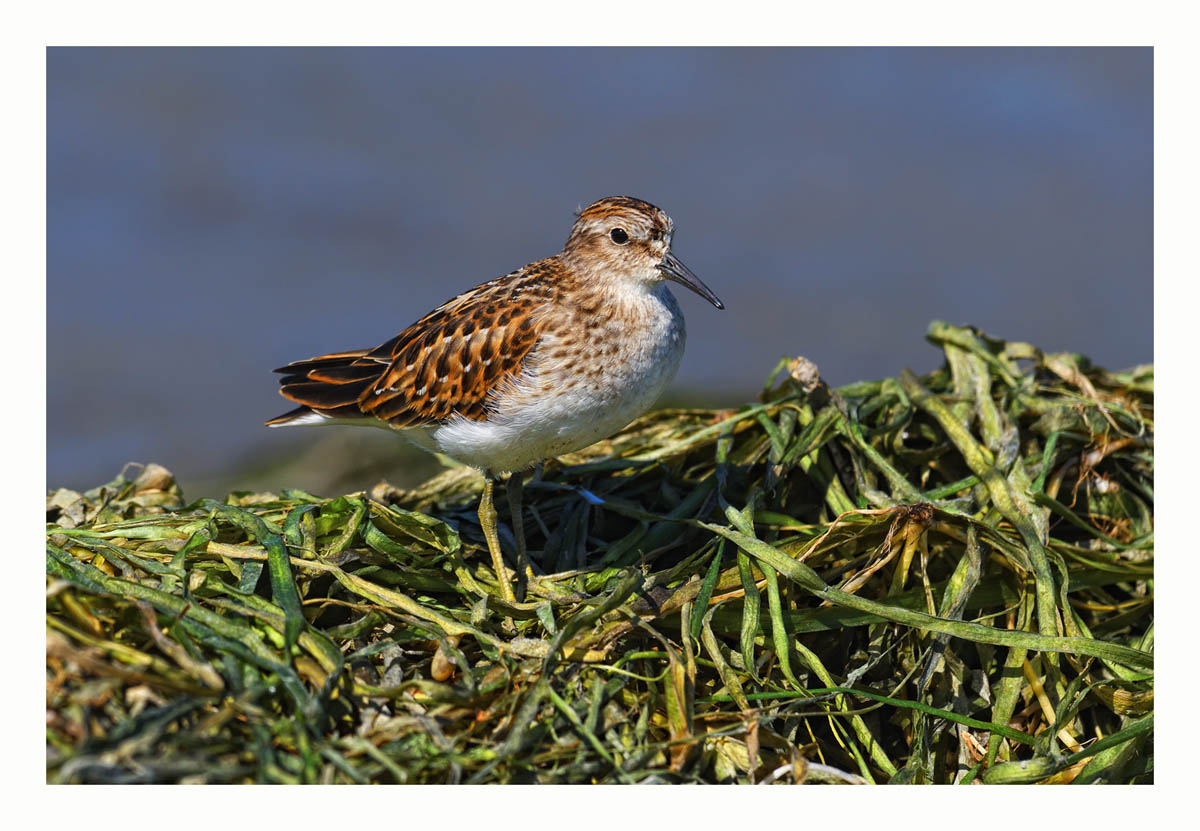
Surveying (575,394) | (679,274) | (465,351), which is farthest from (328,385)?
(679,274)

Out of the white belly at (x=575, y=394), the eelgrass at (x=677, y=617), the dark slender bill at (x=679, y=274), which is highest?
the dark slender bill at (x=679, y=274)

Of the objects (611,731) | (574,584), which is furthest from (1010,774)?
(574,584)

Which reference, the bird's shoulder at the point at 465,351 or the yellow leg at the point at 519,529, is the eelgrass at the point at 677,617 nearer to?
the yellow leg at the point at 519,529

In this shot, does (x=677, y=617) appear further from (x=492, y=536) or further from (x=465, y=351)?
(x=465, y=351)

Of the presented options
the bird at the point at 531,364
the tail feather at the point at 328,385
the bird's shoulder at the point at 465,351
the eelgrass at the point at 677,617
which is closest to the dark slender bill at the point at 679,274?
the bird at the point at 531,364

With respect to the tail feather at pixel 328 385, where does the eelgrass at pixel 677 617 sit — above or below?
below

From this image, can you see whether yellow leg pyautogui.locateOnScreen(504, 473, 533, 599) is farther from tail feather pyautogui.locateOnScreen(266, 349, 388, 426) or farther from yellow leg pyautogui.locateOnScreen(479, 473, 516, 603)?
tail feather pyautogui.locateOnScreen(266, 349, 388, 426)

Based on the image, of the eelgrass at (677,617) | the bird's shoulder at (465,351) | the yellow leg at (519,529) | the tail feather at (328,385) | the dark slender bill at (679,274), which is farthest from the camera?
the tail feather at (328,385)
